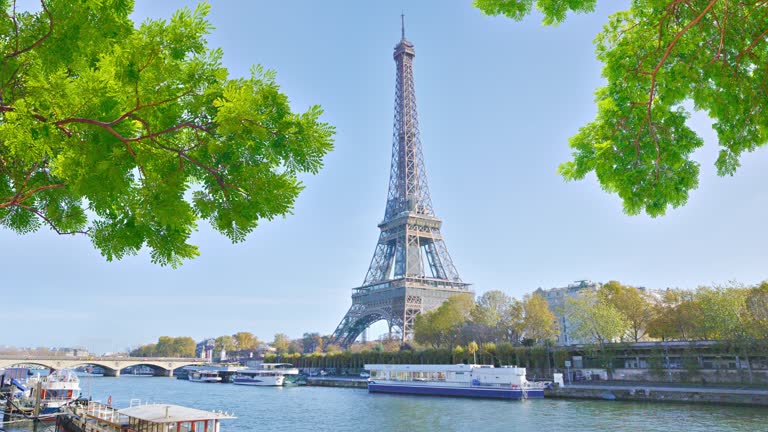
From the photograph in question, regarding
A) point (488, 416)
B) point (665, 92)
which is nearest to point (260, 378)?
point (488, 416)

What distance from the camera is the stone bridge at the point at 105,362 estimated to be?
89.6 metres

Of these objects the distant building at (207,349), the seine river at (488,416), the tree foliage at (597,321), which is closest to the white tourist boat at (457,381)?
the seine river at (488,416)

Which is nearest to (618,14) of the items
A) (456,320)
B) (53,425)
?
(53,425)

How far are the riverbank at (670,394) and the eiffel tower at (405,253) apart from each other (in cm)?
3225

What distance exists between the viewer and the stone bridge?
89.6 m

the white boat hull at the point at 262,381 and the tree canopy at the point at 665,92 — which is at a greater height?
the tree canopy at the point at 665,92

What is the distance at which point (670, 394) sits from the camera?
41.3m

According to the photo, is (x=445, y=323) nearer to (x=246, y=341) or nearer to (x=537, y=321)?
(x=537, y=321)

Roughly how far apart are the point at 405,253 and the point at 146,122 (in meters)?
78.6

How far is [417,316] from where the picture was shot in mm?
75188

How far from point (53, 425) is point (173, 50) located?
121ft

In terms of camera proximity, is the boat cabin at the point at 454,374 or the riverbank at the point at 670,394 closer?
the riverbank at the point at 670,394

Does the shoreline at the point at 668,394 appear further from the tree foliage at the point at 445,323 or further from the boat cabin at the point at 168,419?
the boat cabin at the point at 168,419

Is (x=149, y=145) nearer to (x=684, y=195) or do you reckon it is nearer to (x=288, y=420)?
(x=684, y=195)
